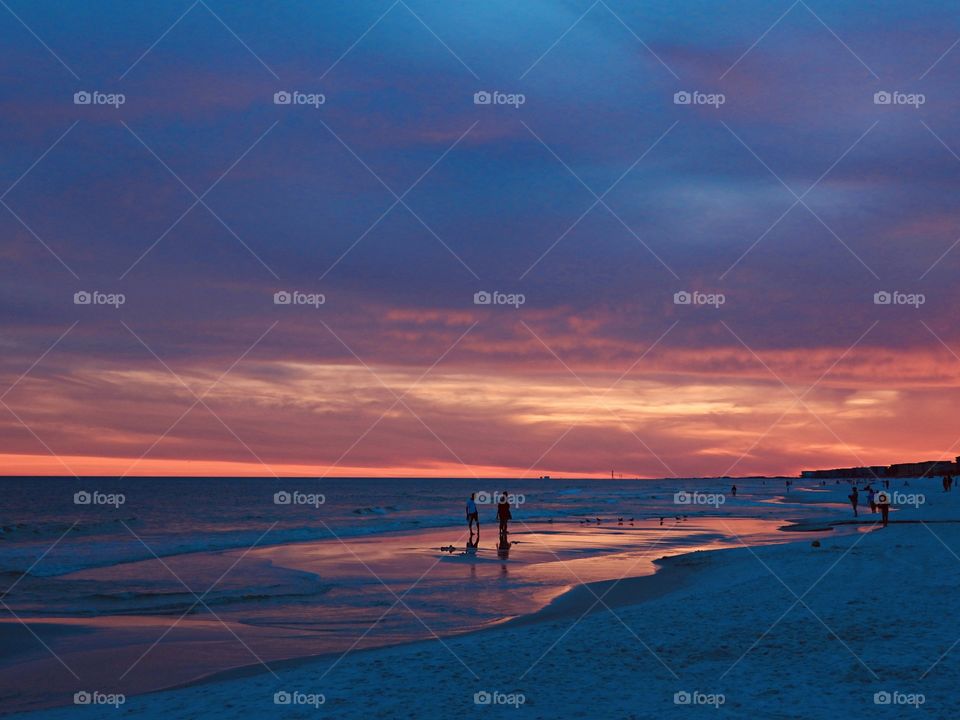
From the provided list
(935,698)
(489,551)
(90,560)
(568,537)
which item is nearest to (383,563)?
(489,551)

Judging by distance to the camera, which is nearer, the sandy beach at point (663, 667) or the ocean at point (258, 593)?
the sandy beach at point (663, 667)

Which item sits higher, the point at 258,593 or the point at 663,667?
the point at 258,593

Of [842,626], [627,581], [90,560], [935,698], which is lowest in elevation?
[935,698]

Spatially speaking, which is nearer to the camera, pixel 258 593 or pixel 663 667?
pixel 663 667

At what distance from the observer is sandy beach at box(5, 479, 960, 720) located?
996cm

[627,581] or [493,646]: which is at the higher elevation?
[627,581]

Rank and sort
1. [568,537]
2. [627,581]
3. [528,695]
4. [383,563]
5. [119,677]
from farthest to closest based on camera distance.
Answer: [568,537]
[383,563]
[627,581]
[119,677]
[528,695]

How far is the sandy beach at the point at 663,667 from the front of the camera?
9961mm

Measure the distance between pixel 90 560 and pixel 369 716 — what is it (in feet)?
95.8

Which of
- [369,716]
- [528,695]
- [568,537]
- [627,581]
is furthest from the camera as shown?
[568,537]

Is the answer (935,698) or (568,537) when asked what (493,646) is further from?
(568,537)

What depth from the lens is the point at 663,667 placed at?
1170 centimetres

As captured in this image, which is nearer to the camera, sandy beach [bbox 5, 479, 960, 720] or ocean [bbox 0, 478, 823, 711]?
sandy beach [bbox 5, 479, 960, 720]

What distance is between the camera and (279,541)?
47.0 metres
